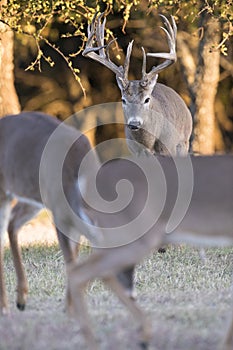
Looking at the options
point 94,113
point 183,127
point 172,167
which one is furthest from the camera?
point 94,113

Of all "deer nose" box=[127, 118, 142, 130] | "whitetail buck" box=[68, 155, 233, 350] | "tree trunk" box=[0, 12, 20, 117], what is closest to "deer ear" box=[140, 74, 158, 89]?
"deer nose" box=[127, 118, 142, 130]

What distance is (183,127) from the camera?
37.8 ft

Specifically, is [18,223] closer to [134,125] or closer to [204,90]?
[134,125]

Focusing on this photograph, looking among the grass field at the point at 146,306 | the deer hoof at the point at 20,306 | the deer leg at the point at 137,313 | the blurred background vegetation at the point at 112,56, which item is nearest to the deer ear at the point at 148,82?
the blurred background vegetation at the point at 112,56

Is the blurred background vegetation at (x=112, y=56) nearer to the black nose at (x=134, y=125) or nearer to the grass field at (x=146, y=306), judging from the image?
the black nose at (x=134, y=125)

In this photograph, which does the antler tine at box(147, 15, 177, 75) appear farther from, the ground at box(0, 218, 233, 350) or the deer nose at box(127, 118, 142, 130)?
the ground at box(0, 218, 233, 350)

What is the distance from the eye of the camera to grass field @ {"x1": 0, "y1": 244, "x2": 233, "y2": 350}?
579 cm

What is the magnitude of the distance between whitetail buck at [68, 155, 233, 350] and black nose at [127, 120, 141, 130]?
4.65m

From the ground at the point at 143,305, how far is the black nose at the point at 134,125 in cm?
143

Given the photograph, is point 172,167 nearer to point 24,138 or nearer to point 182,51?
point 24,138

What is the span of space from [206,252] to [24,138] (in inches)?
153

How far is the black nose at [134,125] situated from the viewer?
1070cm

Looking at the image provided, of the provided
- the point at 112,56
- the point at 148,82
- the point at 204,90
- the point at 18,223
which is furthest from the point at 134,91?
the point at 112,56

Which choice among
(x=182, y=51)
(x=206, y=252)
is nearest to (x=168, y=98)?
(x=206, y=252)
